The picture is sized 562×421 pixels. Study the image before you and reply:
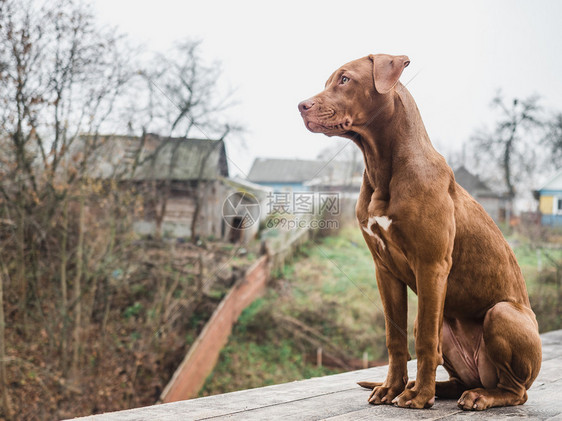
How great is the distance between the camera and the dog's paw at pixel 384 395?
5.29ft

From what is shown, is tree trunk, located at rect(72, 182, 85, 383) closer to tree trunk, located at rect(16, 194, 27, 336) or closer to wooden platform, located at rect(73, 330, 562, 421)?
tree trunk, located at rect(16, 194, 27, 336)

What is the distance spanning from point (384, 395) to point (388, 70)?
1.00 metres

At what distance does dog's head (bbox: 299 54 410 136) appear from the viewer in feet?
4.83

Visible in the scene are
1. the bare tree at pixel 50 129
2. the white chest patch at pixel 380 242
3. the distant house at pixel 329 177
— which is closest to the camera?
the white chest patch at pixel 380 242

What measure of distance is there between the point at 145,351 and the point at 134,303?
1.03 meters

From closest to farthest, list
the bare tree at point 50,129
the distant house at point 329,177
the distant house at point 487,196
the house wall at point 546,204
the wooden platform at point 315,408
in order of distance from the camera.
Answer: the wooden platform at point 315,408 < the distant house at point 329,177 < the bare tree at point 50,129 < the distant house at point 487,196 < the house wall at point 546,204

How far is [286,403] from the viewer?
1.66 m

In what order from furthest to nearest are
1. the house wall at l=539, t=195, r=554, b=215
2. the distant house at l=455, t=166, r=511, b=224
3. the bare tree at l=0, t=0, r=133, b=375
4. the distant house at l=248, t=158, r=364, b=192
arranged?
1. the house wall at l=539, t=195, r=554, b=215
2. the distant house at l=455, t=166, r=511, b=224
3. the bare tree at l=0, t=0, r=133, b=375
4. the distant house at l=248, t=158, r=364, b=192

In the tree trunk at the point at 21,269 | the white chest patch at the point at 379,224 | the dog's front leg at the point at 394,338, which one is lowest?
the tree trunk at the point at 21,269

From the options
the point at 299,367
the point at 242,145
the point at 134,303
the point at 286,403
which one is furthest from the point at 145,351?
the point at 286,403

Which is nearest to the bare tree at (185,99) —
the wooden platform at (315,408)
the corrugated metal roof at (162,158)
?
the corrugated metal roof at (162,158)

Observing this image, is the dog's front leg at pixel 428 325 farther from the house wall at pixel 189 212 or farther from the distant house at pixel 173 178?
the house wall at pixel 189 212

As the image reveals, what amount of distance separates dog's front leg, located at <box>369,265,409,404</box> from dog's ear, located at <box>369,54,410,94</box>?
0.58 meters

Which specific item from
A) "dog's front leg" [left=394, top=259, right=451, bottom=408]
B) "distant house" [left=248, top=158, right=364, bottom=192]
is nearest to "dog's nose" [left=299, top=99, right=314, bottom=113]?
"distant house" [left=248, top=158, right=364, bottom=192]
